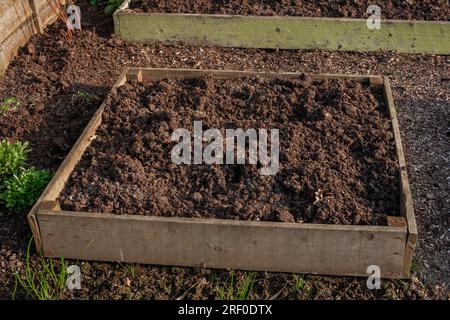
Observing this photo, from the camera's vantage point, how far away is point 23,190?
4059mm

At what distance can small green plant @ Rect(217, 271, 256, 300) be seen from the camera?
3443mm

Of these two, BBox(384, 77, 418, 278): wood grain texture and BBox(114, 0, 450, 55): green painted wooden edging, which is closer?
BBox(384, 77, 418, 278): wood grain texture

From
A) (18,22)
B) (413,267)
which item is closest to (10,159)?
(18,22)

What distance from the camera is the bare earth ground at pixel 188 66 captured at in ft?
11.8

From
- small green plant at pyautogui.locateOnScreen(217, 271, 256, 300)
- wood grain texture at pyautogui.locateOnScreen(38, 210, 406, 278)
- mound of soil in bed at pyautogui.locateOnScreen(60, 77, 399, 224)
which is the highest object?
mound of soil in bed at pyautogui.locateOnScreen(60, 77, 399, 224)

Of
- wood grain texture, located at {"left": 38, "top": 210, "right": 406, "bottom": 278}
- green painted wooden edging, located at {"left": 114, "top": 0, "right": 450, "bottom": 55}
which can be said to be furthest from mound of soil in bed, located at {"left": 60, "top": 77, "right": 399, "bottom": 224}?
green painted wooden edging, located at {"left": 114, "top": 0, "right": 450, "bottom": 55}

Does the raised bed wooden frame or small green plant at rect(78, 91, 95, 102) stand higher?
small green plant at rect(78, 91, 95, 102)

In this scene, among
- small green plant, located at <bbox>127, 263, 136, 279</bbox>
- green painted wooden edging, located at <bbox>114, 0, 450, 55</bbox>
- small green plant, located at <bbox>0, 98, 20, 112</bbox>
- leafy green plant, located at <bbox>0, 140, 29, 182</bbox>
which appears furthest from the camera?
green painted wooden edging, located at <bbox>114, 0, 450, 55</bbox>

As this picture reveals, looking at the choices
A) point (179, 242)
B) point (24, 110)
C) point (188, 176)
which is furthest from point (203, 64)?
point (179, 242)

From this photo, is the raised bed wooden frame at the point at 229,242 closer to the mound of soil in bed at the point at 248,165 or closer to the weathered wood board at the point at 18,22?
the mound of soil in bed at the point at 248,165

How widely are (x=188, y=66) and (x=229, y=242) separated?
Answer: 2.66m

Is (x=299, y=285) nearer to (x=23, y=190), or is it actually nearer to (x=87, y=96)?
(x=23, y=190)

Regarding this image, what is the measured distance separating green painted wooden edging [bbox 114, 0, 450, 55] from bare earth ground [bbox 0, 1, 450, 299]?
0.09 meters

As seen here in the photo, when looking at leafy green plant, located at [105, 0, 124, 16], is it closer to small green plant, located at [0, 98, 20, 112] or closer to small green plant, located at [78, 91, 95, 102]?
small green plant, located at [78, 91, 95, 102]
